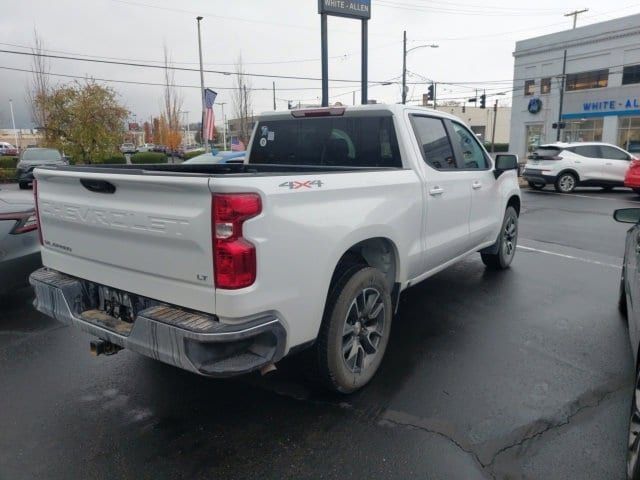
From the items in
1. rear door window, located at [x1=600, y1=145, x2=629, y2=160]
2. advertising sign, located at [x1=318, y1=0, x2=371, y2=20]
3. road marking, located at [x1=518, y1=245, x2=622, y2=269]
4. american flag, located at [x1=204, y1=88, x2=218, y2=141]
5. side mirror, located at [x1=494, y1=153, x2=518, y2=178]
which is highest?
advertising sign, located at [x1=318, y1=0, x2=371, y2=20]

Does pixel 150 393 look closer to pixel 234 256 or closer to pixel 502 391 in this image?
pixel 234 256

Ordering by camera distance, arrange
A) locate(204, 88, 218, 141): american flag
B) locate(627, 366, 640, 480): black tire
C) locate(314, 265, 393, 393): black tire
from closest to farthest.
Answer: locate(627, 366, 640, 480): black tire, locate(314, 265, 393, 393): black tire, locate(204, 88, 218, 141): american flag

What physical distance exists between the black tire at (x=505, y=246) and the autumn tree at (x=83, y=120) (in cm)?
1890

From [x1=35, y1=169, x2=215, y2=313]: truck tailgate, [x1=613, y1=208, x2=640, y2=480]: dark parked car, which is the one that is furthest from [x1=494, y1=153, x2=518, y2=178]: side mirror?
[x1=35, y1=169, x2=215, y2=313]: truck tailgate

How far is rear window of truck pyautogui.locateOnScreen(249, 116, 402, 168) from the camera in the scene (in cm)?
409

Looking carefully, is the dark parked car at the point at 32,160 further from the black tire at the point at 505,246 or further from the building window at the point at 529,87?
the building window at the point at 529,87

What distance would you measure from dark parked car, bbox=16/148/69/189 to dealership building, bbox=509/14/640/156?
3359cm

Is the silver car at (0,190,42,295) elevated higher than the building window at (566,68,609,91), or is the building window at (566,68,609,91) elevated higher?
the building window at (566,68,609,91)

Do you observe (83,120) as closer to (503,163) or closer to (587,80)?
(503,163)

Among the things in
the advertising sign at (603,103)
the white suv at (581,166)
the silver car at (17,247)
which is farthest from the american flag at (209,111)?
the advertising sign at (603,103)

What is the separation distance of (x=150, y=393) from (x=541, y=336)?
326 cm

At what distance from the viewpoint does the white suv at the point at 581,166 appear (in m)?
16.1

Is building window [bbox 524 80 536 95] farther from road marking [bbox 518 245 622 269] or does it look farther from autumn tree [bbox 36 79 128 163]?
road marking [bbox 518 245 622 269]

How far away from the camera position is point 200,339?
7.75ft
